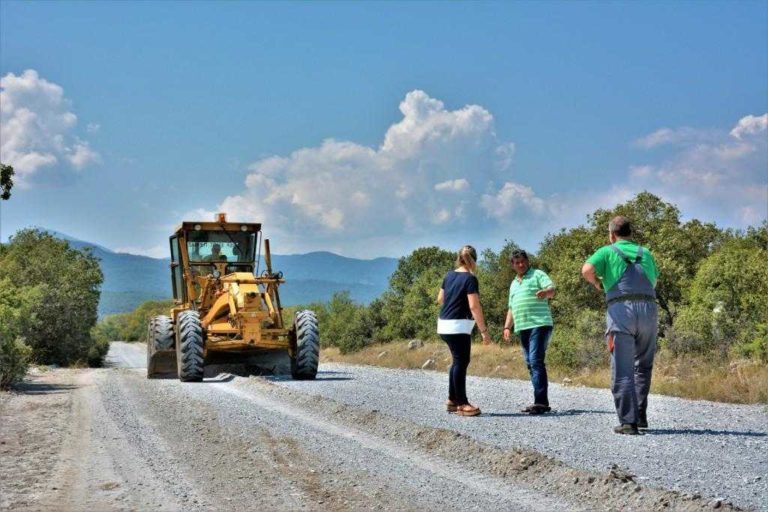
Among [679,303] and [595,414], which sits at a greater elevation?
[679,303]

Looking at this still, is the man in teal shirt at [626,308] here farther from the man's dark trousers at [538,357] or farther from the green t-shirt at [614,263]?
the man's dark trousers at [538,357]

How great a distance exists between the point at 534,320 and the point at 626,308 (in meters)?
1.92

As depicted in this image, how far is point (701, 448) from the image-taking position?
7758 mm

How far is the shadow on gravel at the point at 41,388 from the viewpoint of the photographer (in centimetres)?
1628

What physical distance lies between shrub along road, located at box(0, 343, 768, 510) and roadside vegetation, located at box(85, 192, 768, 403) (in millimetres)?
4227

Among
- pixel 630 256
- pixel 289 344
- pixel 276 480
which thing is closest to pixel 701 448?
pixel 630 256

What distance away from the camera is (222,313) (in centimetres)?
1911

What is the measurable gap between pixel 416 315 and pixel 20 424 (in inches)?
1836

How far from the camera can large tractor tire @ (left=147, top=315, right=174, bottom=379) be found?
62.9 feet

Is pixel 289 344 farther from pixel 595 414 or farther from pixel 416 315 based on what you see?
pixel 416 315

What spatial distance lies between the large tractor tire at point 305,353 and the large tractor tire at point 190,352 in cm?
201

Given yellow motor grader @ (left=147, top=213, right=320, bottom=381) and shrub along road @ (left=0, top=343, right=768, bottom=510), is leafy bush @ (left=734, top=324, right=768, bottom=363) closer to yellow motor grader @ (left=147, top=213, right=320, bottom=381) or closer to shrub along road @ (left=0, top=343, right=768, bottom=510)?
shrub along road @ (left=0, top=343, right=768, bottom=510)

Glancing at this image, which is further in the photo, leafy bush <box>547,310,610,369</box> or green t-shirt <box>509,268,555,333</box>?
leafy bush <box>547,310,610,369</box>

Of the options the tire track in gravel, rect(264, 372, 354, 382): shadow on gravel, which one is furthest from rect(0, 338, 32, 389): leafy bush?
the tire track in gravel
